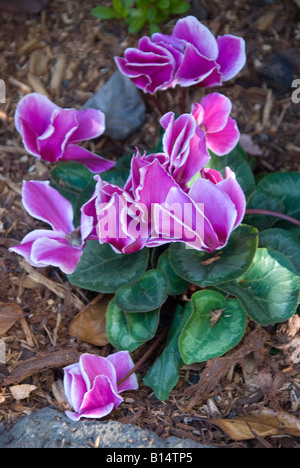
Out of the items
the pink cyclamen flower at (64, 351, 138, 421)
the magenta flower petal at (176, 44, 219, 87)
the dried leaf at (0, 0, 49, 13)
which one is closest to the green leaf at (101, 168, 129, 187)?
the magenta flower petal at (176, 44, 219, 87)

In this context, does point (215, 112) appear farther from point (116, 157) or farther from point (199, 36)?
point (116, 157)

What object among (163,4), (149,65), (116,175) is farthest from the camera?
(163,4)

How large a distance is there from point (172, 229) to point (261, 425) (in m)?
0.53

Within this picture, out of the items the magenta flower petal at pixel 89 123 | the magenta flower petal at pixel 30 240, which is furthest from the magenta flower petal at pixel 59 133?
the magenta flower petal at pixel 30 240

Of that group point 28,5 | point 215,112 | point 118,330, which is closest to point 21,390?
point 118,330

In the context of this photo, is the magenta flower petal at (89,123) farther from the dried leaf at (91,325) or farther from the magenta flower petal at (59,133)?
the dried leaf at (91,325)

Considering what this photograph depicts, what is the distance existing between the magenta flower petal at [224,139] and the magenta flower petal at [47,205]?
1.38 ft

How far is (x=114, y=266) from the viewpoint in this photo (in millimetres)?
1580

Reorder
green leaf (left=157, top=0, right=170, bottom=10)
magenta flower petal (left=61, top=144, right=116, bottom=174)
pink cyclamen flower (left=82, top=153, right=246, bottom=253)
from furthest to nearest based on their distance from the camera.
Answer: green leaf (left=157, top=0, right=170, bottom=10) → magenta flower petal (left=61, top=144, right=116, bottom=174) → pink cyclamen flower (left=82, top=153, right=246, bottom=253)

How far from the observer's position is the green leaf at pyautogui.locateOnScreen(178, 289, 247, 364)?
1.40m

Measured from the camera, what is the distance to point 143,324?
1504mm

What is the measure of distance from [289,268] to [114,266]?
0.47 metres

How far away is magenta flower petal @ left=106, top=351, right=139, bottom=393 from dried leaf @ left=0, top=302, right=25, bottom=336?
0.30 m

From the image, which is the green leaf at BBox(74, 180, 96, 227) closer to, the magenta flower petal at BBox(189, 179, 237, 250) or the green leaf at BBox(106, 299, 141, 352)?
the green leaf at BBox(106, 299, 141, 352)
